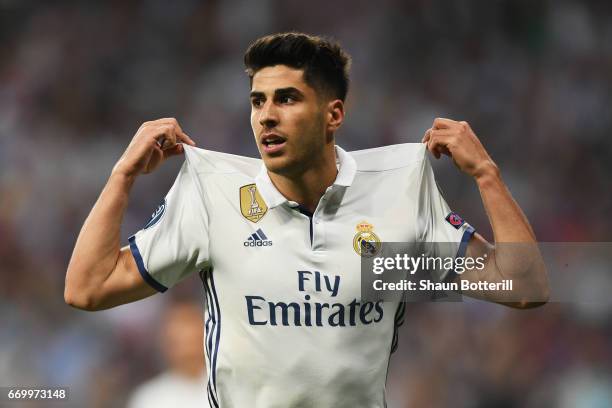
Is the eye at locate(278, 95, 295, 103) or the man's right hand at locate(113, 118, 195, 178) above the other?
the eye at locate(278, 95, 295, 103)

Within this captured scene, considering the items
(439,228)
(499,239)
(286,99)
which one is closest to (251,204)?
(286,99)

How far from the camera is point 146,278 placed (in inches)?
104

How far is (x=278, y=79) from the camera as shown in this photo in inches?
105

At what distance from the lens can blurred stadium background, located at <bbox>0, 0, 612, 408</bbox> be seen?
15.9 ft

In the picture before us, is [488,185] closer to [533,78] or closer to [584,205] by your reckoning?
[584,205]

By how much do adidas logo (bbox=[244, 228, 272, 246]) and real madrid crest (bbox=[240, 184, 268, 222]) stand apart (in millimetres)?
55

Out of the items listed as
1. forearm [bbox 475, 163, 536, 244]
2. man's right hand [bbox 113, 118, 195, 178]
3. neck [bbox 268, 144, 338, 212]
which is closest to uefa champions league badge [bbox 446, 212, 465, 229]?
forearm [bbox 475, 163, 536, 244]

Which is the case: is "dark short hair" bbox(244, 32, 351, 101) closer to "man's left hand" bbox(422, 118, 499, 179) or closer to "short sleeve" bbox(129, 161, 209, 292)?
"man's left hand" bbox(422, 118, 499, 179)

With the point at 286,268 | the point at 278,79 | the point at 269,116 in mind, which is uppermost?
the point at 278,79

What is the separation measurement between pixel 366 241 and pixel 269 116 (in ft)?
1.67

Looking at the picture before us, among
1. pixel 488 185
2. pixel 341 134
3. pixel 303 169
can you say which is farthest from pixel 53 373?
pixel 488 185

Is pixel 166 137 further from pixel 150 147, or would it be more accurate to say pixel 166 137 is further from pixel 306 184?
pixel 306 184

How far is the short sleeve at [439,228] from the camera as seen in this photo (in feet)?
9.05

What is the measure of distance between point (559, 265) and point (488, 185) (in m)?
2.50
